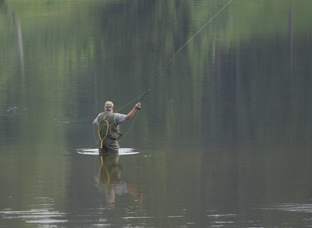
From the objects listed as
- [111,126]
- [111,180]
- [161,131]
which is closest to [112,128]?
[111,126]

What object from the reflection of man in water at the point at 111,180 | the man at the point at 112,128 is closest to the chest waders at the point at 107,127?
the man at the point at 112,128

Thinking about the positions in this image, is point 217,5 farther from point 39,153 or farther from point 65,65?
point 39,153

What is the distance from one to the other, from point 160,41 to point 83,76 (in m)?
11.9

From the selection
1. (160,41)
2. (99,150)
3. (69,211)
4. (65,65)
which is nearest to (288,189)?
(69,211)

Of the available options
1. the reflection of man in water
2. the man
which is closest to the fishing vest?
the man

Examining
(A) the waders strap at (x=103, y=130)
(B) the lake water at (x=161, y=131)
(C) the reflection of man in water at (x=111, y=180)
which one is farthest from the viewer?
(A) the waders strap at (x=103, y=130)

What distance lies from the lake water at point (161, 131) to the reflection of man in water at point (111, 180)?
0.02m

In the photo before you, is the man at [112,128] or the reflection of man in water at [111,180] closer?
the reflection of man in water at [111,180]

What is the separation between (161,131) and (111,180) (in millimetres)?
4956

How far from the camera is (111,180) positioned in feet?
48.9

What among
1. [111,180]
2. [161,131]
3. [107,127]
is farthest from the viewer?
[161,131]

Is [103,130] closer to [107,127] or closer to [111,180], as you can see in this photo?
[107,127]

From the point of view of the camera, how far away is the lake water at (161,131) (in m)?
12.8

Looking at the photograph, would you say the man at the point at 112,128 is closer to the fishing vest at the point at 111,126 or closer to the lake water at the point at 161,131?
the fishing vest at the point at 111,126
